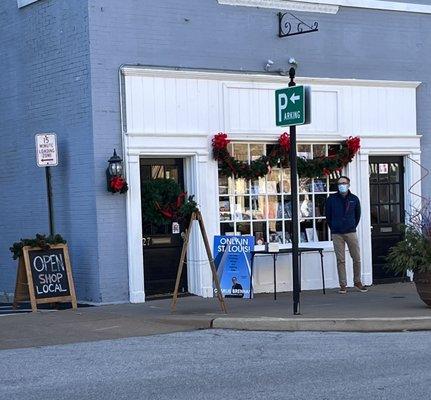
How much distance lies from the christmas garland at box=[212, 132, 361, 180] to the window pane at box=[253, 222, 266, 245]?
2.78 feet

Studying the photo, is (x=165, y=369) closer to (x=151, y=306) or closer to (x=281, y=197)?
(x=151, y=306)

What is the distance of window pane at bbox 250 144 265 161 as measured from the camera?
15883 millimetres

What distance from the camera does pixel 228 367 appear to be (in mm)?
9484

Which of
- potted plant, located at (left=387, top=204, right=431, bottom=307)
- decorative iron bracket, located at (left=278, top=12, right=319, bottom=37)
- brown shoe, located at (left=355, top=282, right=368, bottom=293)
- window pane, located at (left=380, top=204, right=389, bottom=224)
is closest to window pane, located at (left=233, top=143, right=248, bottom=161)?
decorative iron bracket, located at (left=278, top=12, right=319, bottom=37)

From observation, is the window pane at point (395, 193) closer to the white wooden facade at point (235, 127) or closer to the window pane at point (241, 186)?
the white wooden facade at point (235, 127)

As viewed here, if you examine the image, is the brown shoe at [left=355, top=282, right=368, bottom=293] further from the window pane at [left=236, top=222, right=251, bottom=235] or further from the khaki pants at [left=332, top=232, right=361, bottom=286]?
the window pane at [left=236, top=222, right=251, bottom=235]

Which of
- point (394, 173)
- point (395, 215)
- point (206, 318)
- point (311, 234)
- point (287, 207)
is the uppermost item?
point (394, 173)

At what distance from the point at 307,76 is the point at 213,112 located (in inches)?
82.0

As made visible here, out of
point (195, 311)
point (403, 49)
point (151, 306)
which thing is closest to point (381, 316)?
point (195, 311)

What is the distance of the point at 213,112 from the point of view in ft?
50.4

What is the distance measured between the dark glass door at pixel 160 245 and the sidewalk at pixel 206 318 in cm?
51

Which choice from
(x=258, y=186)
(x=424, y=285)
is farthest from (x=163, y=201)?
(x=424, y=285)

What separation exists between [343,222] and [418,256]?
2.65m

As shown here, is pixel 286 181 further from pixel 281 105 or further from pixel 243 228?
pixel 281 105
